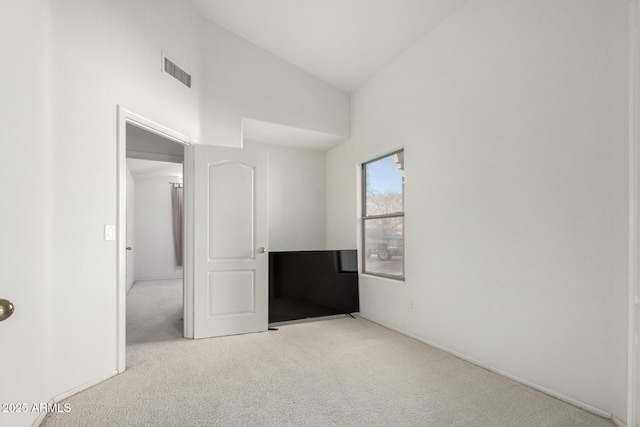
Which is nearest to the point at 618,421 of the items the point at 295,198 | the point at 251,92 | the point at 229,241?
the point at 229,241

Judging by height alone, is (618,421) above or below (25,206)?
below

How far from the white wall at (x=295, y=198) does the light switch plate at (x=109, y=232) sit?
2.50m

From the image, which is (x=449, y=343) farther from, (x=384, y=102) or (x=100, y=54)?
(x=100, y=54)

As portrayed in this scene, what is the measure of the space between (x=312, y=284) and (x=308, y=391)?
1.89m

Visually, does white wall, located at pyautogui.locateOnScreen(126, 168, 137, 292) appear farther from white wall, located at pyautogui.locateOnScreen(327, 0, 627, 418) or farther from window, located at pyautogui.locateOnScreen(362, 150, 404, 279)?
white wall, located at pyautogui.locateOnScreen(327, 0, 627, 418)

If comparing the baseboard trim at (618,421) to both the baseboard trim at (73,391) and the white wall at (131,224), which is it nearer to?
the baseboard trim at (73,391)

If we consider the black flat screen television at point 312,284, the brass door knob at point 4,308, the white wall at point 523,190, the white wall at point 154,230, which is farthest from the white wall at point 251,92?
the white wall at point 154,230

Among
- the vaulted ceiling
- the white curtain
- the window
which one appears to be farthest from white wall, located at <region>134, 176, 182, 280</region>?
the window

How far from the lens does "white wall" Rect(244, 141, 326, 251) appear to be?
16.4 feet

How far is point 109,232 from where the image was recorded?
2596 millimetres

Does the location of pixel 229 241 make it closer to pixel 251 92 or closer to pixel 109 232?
pixel 109 232

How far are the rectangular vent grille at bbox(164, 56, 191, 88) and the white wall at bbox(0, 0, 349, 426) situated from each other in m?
0.09

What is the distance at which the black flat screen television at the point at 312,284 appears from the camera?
4.02 metres

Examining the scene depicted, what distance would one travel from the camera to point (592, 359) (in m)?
2.04
